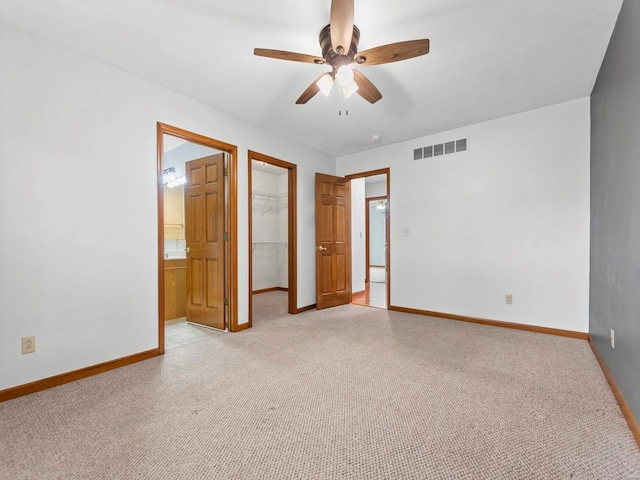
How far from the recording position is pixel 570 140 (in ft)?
10.2

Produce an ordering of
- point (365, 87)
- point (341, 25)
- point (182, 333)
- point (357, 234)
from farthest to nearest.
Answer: point (357, 234)
point (182, 333)
point (365, 87)
point (341, 25)

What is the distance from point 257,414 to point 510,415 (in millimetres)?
1523

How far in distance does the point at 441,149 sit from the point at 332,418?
364 cm

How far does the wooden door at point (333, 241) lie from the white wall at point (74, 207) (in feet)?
7.53

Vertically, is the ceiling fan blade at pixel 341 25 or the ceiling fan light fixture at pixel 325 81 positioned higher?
the ceiling fan blade at pixel 341 25

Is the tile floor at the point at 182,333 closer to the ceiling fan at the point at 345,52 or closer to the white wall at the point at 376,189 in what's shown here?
the ceiling fan at the point at 345,52

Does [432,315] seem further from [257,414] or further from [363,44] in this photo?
[363,44]

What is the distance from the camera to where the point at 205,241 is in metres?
3.68

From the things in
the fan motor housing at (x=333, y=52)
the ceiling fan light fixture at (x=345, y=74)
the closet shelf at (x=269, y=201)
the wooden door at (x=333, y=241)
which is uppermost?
the fan motor housing at (x=333, y=52)

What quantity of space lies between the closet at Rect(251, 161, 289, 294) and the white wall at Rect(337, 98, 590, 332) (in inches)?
117

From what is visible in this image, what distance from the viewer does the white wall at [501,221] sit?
311cm

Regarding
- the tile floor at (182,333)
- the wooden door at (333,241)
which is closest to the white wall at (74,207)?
the tile floor at (182,333)

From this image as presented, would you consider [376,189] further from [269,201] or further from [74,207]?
[74,207]

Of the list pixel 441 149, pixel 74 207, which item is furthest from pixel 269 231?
pixel 74 207
